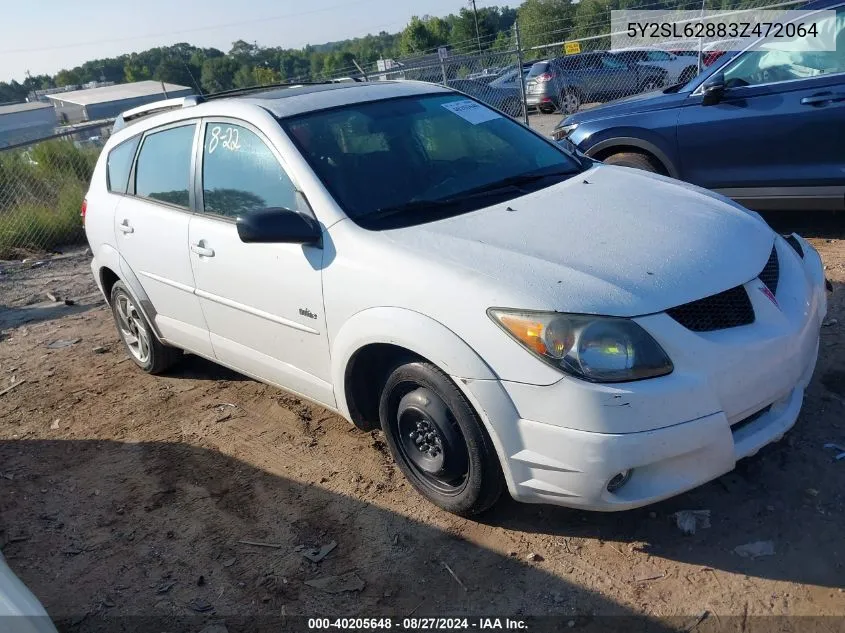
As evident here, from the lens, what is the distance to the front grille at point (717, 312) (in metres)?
2.66

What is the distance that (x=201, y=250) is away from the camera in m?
4.02

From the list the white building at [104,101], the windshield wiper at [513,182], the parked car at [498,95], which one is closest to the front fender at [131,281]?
the windshield wiper at [513,182]

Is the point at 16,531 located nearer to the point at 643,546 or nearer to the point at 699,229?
the point at 643,546

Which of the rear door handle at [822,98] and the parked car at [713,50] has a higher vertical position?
the parked car at [713,50]

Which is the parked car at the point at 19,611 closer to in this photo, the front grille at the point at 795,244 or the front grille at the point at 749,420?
the front grille at the point at 749,420

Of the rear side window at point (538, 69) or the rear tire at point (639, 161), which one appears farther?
the rear side window at point (538, 69)

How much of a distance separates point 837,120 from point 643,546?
4047 mm

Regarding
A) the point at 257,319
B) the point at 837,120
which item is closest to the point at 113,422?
the point at 257,319

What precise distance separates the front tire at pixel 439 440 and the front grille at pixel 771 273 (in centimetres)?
133

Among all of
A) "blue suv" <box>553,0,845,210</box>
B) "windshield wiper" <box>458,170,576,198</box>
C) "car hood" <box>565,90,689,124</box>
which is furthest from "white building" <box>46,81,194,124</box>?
"windshield wiper" <box>458,170,576,198</box>

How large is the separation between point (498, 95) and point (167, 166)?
12548 mm

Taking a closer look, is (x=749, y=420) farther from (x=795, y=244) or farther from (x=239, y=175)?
(x=239, y=175)

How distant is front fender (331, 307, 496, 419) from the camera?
2754 millimetres

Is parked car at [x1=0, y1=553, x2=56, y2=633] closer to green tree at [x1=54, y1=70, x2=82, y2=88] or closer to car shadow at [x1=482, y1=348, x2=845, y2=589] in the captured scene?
car shadow at [x1=482, y1=348, x2=845, y2=589]
